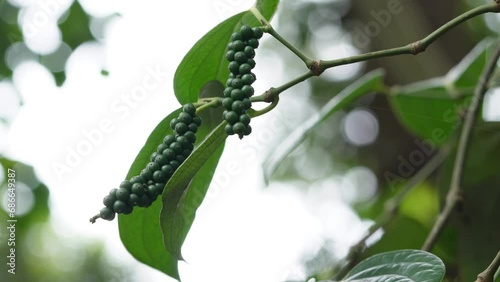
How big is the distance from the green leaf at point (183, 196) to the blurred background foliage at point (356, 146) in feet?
1.03

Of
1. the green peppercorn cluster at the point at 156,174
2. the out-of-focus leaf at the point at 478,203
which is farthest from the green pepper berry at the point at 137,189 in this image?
the out-of-focus leaf at the point at 478,203

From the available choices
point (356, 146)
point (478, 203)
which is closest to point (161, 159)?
point (478, 203)

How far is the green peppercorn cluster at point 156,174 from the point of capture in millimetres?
506

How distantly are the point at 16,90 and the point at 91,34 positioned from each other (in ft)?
0.68

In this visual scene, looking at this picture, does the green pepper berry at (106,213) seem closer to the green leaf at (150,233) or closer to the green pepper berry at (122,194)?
the green pepper berry at (122,194)

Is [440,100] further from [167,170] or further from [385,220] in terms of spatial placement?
[167,170]

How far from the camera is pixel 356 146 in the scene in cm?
187

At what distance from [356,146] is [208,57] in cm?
127

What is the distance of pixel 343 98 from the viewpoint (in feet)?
2.77

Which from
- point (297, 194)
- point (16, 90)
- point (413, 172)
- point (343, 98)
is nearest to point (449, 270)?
point (343, 98)

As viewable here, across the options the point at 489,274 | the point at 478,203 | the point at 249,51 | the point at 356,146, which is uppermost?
the point at 249,51

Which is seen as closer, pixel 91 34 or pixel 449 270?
pixel 449 270

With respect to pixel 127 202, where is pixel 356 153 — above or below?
below

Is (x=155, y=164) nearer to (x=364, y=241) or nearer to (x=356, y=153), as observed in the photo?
(x=364, y=241)
